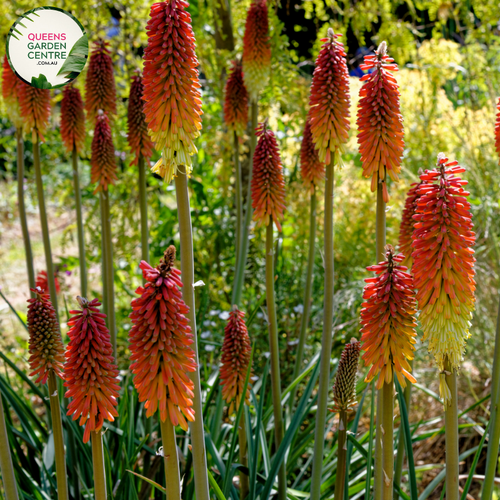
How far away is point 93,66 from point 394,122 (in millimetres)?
2064

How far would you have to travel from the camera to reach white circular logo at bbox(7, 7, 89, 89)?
2672 mm

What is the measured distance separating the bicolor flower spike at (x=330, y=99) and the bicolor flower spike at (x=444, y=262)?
28.9 inches

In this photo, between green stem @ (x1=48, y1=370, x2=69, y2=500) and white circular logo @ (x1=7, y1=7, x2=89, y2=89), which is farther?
white circular logo @ (x1=7, y1=7, x2=89, y2=89)

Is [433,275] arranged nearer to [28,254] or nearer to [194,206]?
[28,254]

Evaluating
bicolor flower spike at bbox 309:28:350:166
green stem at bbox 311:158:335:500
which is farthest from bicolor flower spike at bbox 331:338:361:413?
bicolor flower spike at bbox 309:28:350:166

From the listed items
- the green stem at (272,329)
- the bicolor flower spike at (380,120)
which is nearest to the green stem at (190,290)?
the bicolor flower spike at (380,120)

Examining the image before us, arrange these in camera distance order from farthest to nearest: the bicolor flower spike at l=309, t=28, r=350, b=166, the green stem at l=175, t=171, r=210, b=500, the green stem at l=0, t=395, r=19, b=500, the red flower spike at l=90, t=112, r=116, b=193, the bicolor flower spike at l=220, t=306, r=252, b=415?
the red flower spike at l=90, t=112, r=116, b=193, the bicolor flower spike at l=220, t=306, r=252, b=415, the bicolor flower spike at l=309, t=28, r=350, b=166, the green stem at l=0, t=395, r=19, b=500, the green stem at l=175, t=171, r=210, b=500

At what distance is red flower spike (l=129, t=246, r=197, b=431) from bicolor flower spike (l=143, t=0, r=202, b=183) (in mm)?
411

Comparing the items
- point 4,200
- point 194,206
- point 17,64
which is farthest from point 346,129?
point 4,200

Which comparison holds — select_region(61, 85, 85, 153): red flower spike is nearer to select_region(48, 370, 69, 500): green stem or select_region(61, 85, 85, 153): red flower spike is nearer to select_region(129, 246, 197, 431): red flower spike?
select_region(48, 370, 69, 500): green stem

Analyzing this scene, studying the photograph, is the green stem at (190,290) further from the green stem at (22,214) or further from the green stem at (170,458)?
the green stem at (22,214)

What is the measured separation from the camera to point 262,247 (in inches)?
223

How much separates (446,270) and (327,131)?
101 cm

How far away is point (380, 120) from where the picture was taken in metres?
2.21
